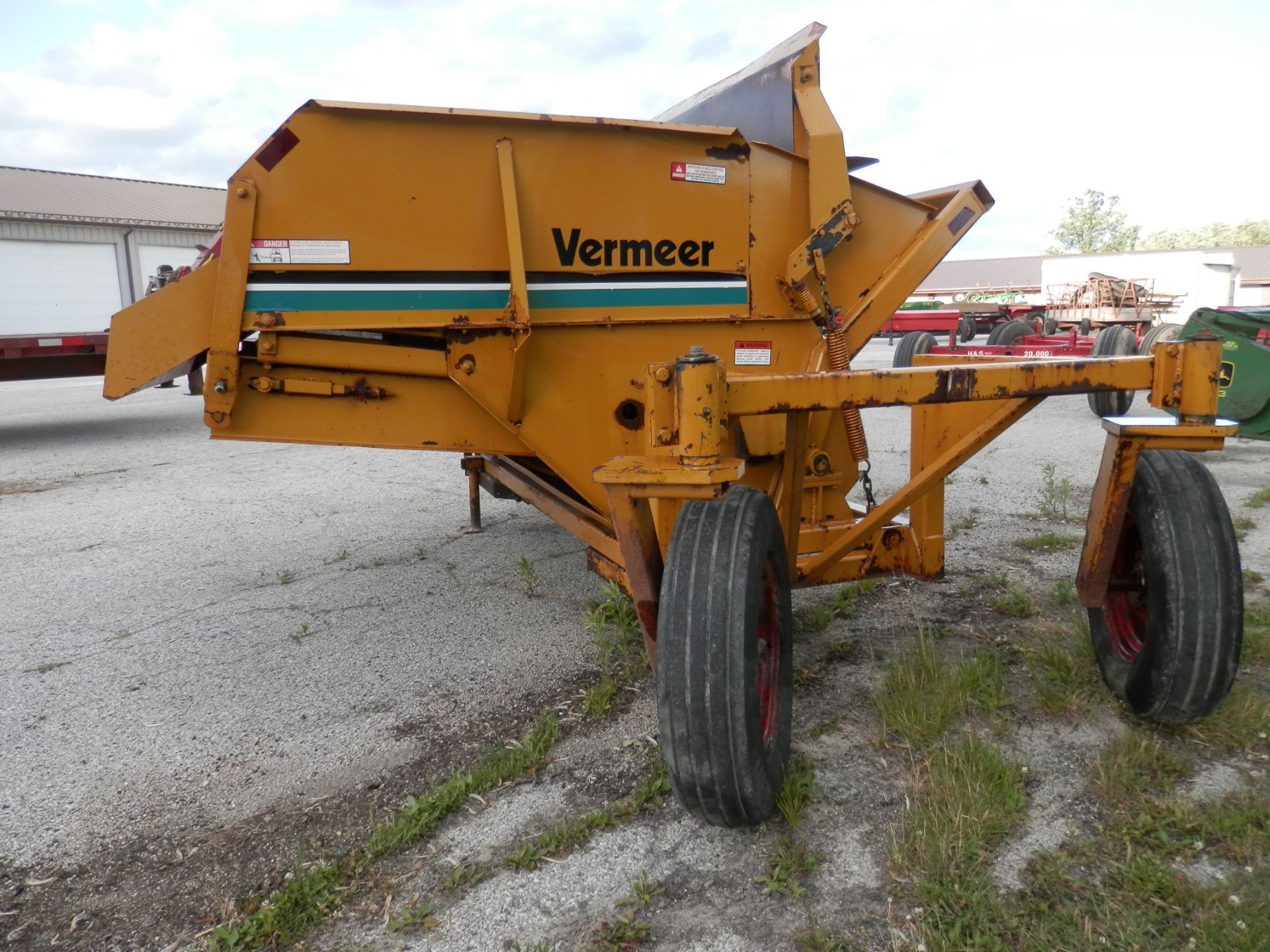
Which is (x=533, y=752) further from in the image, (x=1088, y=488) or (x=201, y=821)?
(x=1088, y=488)

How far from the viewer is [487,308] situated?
3311 mm

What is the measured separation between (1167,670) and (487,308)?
2.49 metres

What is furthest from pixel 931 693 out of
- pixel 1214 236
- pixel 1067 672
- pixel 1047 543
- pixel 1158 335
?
pixel 1214 236

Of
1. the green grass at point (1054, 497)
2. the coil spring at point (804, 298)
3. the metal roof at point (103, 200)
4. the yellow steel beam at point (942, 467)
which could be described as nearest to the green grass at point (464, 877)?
the yellow steel beam at point (942, 467)

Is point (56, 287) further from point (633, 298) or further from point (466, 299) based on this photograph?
point (633, 298)

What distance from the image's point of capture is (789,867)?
2.25m

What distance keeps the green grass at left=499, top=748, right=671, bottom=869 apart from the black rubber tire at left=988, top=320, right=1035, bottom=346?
14.4m

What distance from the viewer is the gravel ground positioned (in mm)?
2244

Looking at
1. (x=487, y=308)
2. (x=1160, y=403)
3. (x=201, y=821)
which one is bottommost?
(x=201, y=821)

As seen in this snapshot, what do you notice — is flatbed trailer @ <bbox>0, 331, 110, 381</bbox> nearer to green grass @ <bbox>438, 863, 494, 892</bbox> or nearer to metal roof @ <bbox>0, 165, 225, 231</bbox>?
green grass @ <bbox>438, 863, 494, 892</bbox>

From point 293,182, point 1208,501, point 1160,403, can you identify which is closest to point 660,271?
point 293,182

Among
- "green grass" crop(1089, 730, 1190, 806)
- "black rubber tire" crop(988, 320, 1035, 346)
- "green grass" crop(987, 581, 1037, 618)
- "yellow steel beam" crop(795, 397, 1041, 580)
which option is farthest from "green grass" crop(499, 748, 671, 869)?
"black rubber tire" crop(988, 320, 1035, 346)

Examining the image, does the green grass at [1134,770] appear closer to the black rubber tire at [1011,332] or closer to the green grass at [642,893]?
the green grass at [642,893]

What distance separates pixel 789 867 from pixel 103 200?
1094 inches
